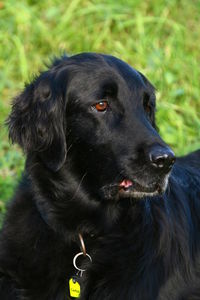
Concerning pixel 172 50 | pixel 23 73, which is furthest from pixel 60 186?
pixel 172 50

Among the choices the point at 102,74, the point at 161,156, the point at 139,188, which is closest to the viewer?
the point at 161,156

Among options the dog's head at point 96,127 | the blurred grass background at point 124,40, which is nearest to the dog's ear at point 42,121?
the dog's head at point 96,127

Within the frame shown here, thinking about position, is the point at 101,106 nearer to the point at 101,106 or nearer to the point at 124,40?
the point at 101,106

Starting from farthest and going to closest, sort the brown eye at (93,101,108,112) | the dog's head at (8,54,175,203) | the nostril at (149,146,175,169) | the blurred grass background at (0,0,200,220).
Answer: the blurred grass background at (0,0,200,220) → the brown eye at (93,101,108,112) → the dog's head at (8,54,175,203) → the nostril at (149,146,175,169)

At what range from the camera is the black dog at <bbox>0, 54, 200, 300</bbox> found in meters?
3.56

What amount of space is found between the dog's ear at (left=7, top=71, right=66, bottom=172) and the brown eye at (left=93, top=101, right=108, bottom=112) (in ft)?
0.78

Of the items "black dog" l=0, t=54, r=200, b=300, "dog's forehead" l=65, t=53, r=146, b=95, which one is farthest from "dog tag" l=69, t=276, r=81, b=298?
"dog's forehead" l=65, t=53, r=146, b=95

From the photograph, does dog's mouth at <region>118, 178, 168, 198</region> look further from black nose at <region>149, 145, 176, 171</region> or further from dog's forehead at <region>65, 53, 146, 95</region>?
dog's forehead at <region>65, 53, 146, 95</region>

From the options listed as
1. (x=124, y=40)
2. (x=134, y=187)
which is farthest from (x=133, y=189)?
(x=124, y=40)

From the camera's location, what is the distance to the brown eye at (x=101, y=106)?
3551 millimetres

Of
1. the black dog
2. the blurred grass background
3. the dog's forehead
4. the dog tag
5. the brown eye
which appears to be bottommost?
the blurred grass background

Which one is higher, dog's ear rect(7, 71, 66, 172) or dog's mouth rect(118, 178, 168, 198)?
dog's ear rect(7, 71, 66, 172)

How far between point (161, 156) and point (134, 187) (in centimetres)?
29

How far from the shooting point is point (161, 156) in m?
3.33
